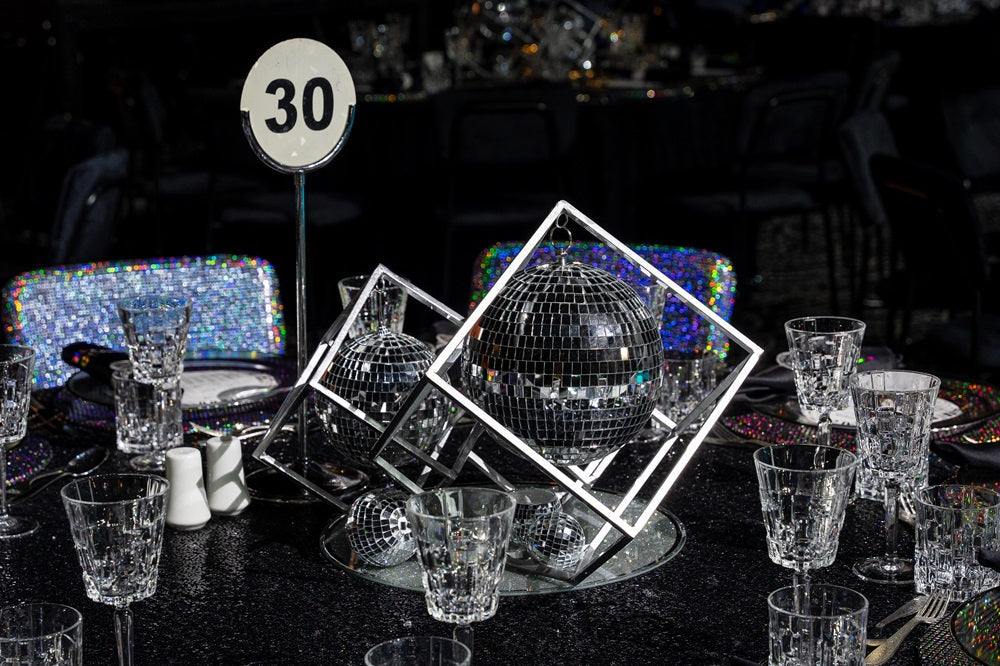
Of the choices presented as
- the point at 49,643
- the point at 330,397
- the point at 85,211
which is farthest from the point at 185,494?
the point at 85,211

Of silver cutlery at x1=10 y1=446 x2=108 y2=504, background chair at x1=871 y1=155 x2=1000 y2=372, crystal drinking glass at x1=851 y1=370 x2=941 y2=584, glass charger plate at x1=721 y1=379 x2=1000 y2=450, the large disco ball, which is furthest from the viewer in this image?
background chair at x1=871 y1=155 x2=1000 y2=372

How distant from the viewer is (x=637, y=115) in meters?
4.62

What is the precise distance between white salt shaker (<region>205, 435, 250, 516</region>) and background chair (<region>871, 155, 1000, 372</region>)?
1.95 m

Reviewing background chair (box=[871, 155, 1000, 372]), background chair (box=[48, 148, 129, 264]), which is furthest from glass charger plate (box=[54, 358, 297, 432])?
background chair (box=[871, 155, 1000, 372])

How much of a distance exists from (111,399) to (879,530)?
3.08ft

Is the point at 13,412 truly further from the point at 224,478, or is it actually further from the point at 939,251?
the point at 939,251

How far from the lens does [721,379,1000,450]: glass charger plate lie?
5.07 ft

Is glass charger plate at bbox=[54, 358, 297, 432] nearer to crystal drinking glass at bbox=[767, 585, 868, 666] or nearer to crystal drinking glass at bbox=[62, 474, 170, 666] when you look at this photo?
crystal drinking glass at bbox=[62, 474, 170, 666]

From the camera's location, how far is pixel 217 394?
5.72 ft

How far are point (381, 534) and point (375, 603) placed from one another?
7 centimetres

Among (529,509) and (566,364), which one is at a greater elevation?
(566,364)

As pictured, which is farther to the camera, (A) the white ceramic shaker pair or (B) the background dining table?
(A) the white ceramic shaker pair

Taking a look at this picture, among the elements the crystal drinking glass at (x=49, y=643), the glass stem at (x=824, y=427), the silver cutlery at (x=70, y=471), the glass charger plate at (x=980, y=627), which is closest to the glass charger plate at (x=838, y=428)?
the glass stem at (x=824, y=427)

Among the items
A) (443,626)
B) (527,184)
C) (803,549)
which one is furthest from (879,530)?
(527,184)
